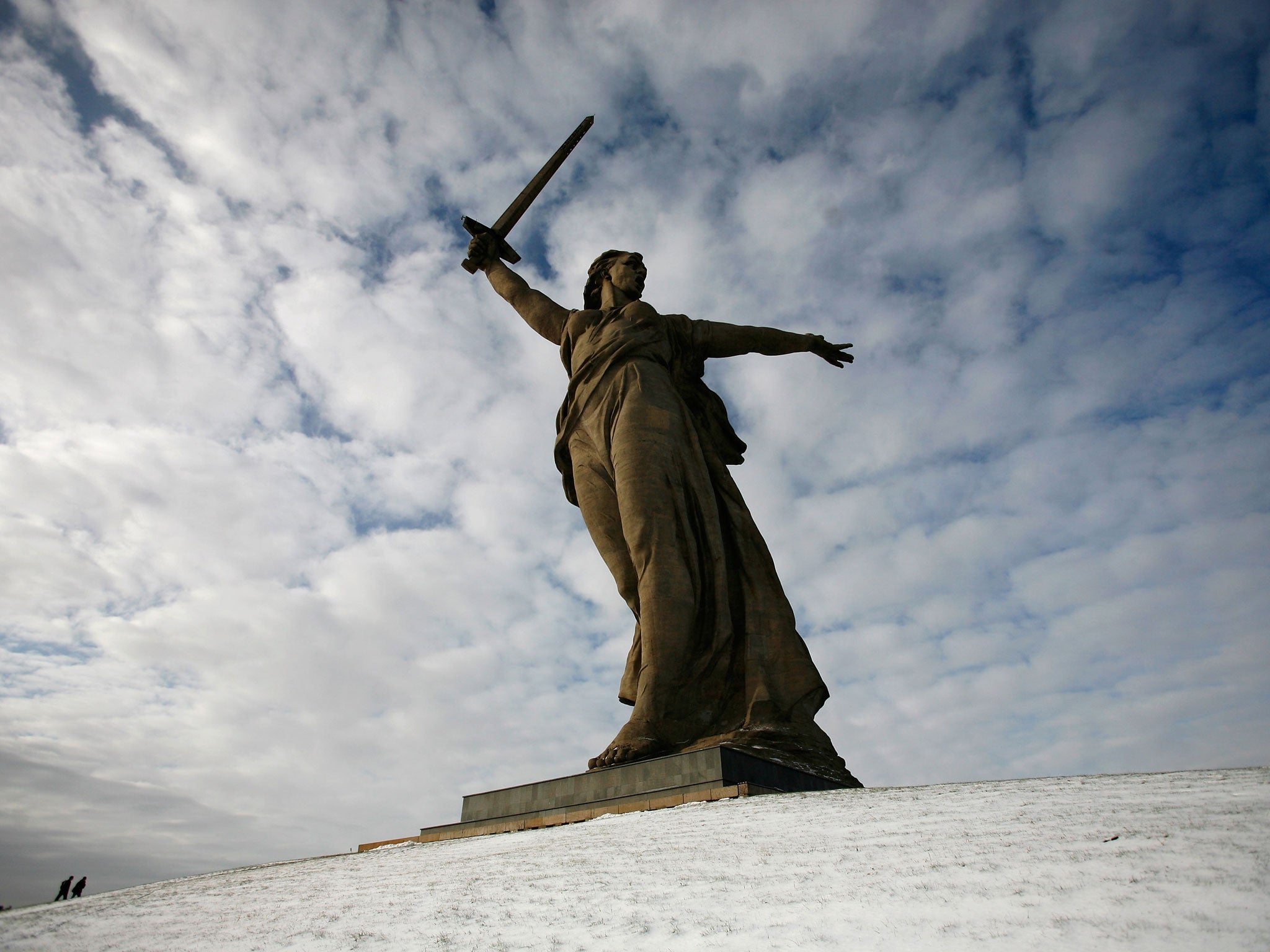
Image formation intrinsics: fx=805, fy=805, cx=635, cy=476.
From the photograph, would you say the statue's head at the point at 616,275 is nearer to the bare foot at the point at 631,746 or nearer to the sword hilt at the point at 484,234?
the sword hilt at the point at 484,234

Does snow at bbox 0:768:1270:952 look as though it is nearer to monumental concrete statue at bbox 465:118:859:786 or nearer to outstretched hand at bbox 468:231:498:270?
monumental concrete statue at bbox 465:118:859:786

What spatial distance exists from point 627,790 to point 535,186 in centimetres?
674

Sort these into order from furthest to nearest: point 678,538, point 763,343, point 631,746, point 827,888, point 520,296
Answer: point 520,296 → point 763,343 → point 678,538 → point 631,746 → point 827,888

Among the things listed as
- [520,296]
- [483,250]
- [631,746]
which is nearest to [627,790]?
[631,746]

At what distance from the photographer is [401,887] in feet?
10.9

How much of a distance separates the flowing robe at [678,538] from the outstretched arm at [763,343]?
14 cm

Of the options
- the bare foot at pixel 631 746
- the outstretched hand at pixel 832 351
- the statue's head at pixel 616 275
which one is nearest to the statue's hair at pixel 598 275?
the statue's head at pixel 616 275

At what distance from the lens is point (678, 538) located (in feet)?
22.3

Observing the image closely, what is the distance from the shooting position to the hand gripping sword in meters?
9.20

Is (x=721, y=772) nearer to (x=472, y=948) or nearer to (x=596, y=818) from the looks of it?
(x=596, y=818)

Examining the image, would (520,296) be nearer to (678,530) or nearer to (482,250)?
(482,250)

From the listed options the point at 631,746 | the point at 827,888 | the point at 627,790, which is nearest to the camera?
the point at 827,888

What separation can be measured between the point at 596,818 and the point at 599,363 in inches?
165

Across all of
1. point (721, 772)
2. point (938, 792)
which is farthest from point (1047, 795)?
point (721, 772)
